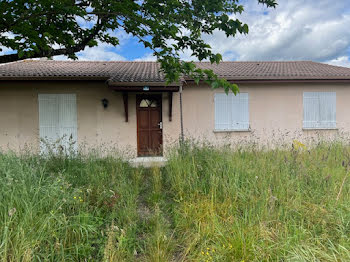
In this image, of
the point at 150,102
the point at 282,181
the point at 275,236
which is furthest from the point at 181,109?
the point at 275,236

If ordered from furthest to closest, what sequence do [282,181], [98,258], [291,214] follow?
1. [282,181]
2. [291,214]
3. [98,258]

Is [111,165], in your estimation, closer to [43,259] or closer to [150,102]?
[43,259]

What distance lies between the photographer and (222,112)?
8.03 metres

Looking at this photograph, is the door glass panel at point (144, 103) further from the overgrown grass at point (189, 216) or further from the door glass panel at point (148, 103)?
the overgrown grass at point (189, 216)

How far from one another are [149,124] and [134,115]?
73 cm

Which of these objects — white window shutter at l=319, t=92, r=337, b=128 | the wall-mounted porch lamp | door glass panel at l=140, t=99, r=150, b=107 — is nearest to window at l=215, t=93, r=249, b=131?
door glass panel at l=140, t=99, r=150, b=107

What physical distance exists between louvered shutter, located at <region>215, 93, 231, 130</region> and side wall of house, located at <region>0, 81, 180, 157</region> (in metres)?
1.69

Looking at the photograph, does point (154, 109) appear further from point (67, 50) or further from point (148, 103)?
point (67, 50)

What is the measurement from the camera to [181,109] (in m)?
7.35

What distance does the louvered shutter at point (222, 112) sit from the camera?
8.00 metres

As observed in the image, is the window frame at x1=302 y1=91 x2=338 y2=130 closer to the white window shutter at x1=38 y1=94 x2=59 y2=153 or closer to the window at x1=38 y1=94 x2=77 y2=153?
the window at x1=38 y1=94 x2=77 y2=153

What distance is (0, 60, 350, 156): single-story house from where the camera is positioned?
7379mm

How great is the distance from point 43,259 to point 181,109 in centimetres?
604

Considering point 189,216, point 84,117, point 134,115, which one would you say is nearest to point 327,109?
point 134,115
